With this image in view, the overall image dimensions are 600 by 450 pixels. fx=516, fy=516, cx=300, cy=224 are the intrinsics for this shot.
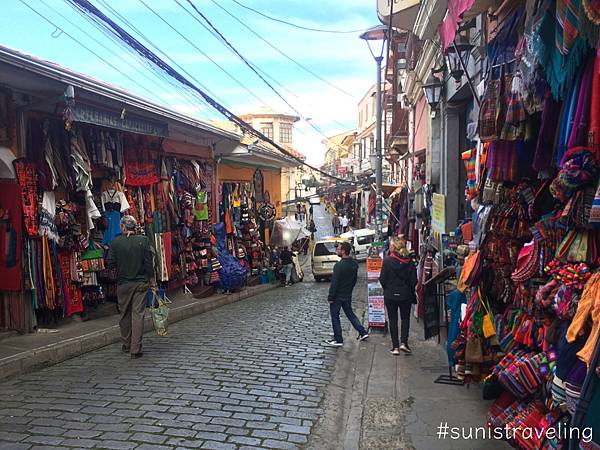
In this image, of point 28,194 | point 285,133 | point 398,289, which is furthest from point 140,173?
point 285,133

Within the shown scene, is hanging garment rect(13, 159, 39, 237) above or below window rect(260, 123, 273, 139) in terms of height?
below

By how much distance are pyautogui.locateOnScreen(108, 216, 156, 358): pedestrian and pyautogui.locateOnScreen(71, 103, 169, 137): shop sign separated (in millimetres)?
2043

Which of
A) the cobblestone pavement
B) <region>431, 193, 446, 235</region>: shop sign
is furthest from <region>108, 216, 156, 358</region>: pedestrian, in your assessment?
<region>431, 193, 446, 235</region>: shop sign

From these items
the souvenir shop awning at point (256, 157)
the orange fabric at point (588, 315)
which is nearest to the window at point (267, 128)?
the souvenir shop awning at point (256, 157)

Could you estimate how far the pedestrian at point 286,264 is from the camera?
1870 cm

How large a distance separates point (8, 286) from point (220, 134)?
705 cm

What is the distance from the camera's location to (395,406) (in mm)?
5457

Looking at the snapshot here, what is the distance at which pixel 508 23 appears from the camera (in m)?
4.58

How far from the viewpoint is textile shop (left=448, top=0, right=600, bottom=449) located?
3074mm

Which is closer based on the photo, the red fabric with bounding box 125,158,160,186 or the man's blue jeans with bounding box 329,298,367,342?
the man's blue jeans with bounding box 329,298,367,342

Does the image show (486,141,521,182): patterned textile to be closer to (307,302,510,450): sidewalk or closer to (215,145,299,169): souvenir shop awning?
(307,302,510,450): sidewalk

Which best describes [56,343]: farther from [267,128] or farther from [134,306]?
[267,128]

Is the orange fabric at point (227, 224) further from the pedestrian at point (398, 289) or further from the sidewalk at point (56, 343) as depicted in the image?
the pedestrian at point (398, 289)

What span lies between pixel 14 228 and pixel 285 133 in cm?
5508
